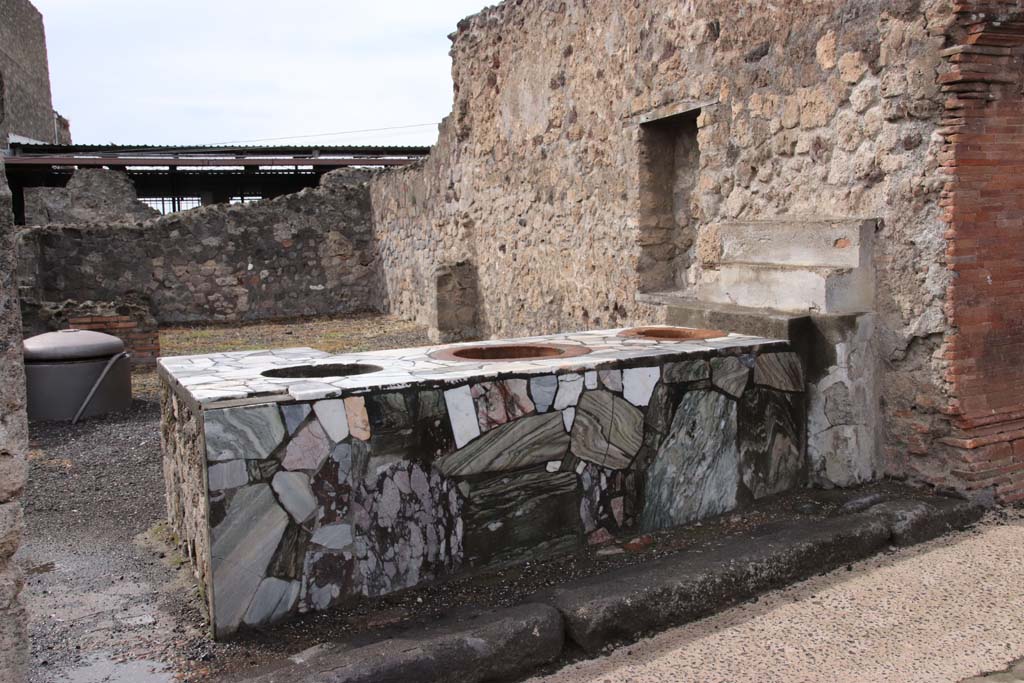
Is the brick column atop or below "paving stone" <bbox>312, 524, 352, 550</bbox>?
atop

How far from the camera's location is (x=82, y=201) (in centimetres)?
1477

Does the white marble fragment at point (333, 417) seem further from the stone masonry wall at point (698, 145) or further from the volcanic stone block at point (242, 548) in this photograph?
the stone masonry wall at point (698, 145)

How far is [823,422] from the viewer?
12.8ft

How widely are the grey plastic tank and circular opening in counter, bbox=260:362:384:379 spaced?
3.61 m

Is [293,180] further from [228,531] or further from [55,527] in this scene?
[228,531]

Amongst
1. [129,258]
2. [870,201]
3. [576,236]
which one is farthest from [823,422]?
[129,258]

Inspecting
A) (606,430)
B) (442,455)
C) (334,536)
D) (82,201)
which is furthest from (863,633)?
(82,201)

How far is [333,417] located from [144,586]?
104cm

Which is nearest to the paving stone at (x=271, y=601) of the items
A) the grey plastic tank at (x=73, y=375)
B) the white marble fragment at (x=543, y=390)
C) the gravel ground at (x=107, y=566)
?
the gravel ground at (x=107, y=566)

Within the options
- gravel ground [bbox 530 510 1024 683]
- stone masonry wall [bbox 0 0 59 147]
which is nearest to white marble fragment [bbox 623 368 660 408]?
gravel ground [bbox 530 510 1024 683]

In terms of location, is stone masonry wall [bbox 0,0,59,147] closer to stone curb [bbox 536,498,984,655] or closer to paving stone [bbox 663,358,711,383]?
paving stone [bbox 663,358,711,383]

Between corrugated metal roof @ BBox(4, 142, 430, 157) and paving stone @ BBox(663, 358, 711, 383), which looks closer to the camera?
paving stone @ BBox(663, 358, 711, 383)

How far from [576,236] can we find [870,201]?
9.87 feet

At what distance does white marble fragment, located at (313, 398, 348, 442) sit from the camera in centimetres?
280
